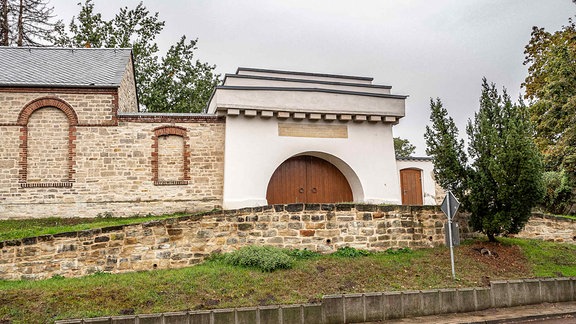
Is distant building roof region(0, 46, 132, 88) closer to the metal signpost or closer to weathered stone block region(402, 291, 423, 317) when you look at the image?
the metal signpost

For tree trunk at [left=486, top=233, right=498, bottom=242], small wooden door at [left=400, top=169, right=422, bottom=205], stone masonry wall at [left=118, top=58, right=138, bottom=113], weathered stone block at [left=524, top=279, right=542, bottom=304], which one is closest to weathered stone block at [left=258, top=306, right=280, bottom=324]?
weathered stone block at [left=524, top=279, right=542, bottom=304]

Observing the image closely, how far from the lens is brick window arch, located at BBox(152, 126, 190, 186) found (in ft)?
52.6

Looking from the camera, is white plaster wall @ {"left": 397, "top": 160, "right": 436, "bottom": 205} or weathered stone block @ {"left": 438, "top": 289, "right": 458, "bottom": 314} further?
white plaster wall @ {"left": 397, "top": 160, "right": 436, "bottom": 205}

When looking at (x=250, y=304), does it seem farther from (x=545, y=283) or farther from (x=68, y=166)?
(x=68, y=166)

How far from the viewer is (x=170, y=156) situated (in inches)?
639

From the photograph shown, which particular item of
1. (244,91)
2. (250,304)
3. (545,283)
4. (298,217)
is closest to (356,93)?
(244,91)

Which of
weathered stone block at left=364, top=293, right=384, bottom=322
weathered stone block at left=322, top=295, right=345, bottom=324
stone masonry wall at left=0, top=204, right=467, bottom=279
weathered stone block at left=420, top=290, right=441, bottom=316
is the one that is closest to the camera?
weathered stone block at left=322, top=295, right=345, bottom=324

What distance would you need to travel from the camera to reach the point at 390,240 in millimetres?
12086

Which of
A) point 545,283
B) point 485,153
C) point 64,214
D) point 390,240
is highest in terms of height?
point 485,153

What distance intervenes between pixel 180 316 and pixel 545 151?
2029cm

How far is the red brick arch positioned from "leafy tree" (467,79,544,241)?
13022mm

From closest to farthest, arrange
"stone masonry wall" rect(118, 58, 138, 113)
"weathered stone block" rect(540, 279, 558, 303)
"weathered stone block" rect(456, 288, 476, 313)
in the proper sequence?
1. "weathered stone block" rect(456, 288, 476, 313)
2. "weathered stone block" rect(540, 279, 558, 303)
3. "stone masonry wall" rect(118, 58, 138, 113)

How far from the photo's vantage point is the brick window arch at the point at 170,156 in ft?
52.6

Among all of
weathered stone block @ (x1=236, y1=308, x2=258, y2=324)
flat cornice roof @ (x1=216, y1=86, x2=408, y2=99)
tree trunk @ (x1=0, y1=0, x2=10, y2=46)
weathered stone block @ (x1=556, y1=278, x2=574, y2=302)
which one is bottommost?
weathered stone block @ (x1=556, y1=278, x2=574, y2=302)
